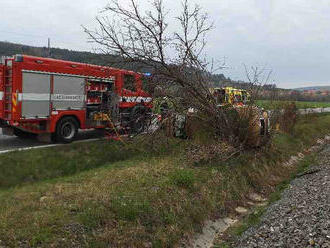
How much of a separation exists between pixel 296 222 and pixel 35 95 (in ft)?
29.6

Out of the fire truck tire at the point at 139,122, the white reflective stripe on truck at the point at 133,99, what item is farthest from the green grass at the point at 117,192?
the white reflective stripe on truck at the point at 133,99

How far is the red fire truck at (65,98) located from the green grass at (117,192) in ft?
4.86

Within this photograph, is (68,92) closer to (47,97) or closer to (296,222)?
(47,97)

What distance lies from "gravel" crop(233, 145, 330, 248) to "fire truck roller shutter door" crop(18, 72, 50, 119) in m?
7.98

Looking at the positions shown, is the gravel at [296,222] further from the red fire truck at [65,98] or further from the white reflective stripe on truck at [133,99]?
the white reflective stripe on truck at [133,99]

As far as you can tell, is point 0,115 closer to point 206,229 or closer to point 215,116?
point 215,116

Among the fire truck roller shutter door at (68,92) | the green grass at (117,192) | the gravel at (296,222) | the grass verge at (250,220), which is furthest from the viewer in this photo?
the fire truck roller shutter door at (68,92)

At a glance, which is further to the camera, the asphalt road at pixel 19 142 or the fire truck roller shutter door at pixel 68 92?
the fire truck roller shutter door at pixel 68 92

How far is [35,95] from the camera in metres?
13.1

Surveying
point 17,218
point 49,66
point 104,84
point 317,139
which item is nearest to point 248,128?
point 104,84

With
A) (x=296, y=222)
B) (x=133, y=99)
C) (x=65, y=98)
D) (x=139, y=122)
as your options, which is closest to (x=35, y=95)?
(x=65, y=98)

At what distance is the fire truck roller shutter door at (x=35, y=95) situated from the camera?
12.8m

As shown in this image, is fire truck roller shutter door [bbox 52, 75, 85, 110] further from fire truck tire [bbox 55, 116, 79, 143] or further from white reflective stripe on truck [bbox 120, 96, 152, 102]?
white reflective stripe on truck [bbox 120, 96, 152, 102]

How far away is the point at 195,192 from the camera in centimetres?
927
